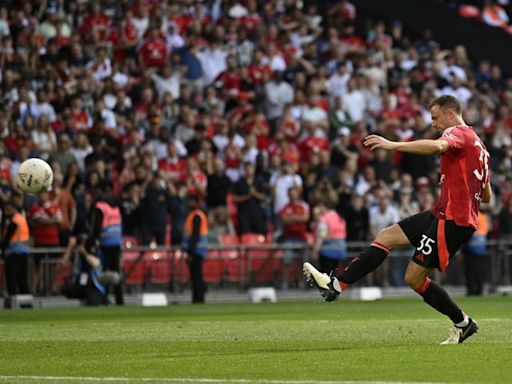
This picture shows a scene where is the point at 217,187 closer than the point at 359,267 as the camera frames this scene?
No

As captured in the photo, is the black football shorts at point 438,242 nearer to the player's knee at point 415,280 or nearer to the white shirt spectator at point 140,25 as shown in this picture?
the player's knee at point 415,280

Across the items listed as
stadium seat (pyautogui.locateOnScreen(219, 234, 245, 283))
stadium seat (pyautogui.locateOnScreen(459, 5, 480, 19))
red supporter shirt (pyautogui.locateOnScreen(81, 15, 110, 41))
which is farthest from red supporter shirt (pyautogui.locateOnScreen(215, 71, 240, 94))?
stadium seat (pyautogui.locateOnScreen(459, 5, 480, 19))

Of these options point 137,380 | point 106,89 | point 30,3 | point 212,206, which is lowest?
point 137,380

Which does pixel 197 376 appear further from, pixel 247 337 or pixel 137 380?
pixel 247 337

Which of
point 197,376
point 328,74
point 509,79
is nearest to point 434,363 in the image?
point 197,376

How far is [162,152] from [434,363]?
18.2 meters

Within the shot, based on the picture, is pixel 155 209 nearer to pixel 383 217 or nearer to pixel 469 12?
pixel 383 217

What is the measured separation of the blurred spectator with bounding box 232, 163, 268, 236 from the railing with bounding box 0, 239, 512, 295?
71cm

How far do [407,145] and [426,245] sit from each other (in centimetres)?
133

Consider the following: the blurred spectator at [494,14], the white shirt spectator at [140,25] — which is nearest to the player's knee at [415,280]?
the white shirt spectator at [140,25]

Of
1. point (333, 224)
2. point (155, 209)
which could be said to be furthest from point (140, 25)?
point (333, 224)

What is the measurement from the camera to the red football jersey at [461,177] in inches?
546

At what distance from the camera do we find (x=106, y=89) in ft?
97.3

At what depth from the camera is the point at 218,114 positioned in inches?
1222
